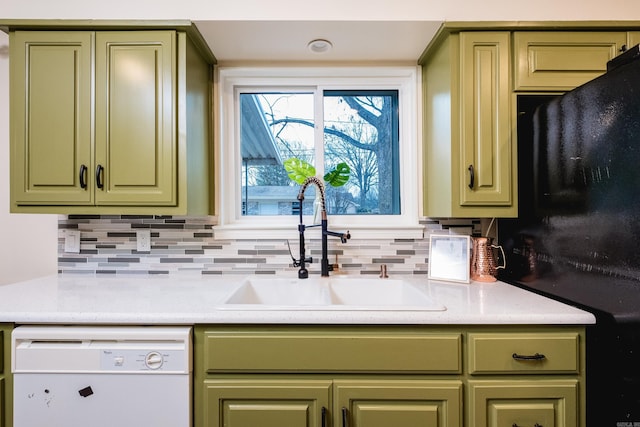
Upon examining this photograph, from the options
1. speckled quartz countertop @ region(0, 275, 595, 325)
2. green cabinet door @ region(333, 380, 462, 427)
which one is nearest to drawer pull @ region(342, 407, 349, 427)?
green cabinet door @ region(333, 380, 462, 427)

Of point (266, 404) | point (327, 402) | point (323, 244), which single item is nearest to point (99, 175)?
point (323, 244)

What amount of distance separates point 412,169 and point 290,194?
720mm

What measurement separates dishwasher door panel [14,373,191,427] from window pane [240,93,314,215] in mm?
1013

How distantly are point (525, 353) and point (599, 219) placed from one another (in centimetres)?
51

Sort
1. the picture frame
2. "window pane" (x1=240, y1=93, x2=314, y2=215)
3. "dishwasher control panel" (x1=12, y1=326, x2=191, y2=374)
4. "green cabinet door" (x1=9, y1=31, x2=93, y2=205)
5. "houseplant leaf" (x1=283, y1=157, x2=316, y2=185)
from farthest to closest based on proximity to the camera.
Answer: "window pane" (x1=240, y1=93, x2=314, y2=215) → "houseplant leaf" (x1=283, y1=157, x2=316, y2=185) → the picture frame → "green cabinet door" (x1=9, y1=31, x2=93, y2=205) → "dishwasher control panel" (x1=12, y1=326, x2=191, y2=374)

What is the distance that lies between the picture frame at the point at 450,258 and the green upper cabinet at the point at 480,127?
0.20 metres

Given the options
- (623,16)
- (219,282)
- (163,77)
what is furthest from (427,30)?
(219,282)

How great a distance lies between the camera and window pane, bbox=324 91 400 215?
1898 millimetres

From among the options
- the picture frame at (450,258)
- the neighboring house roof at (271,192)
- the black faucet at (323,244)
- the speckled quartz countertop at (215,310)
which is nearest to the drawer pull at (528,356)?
the speckled quartz countertop at (215,310)

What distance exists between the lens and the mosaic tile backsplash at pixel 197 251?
1.76 m

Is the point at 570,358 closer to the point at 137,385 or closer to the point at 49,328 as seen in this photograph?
the point at 137,385

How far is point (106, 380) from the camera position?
3.52 feet

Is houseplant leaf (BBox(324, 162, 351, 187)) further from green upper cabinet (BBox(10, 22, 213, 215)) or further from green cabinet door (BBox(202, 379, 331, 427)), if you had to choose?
green cabinet door (BBox(202, 379, 331, 427))

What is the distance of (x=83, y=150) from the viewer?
1.42 m
